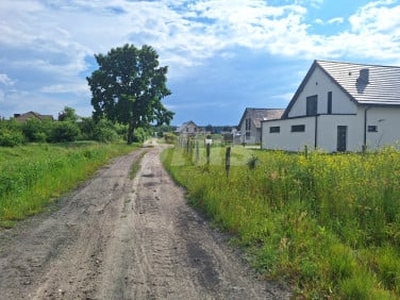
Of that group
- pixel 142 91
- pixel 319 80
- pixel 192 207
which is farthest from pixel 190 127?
pixel 192 207

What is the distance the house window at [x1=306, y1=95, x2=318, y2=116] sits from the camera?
134ft

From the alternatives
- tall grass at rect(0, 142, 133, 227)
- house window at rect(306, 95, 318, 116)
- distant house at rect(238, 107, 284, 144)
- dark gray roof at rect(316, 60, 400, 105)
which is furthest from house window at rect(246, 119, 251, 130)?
tall grass at rect(0, 142, 133, 227)

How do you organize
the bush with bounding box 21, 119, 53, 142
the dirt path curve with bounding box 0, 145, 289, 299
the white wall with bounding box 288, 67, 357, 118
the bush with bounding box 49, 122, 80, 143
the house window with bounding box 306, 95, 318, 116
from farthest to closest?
the bush with bounding box 49, 122, 80, 143, the bush with bounding box 21, 119, 53, 142, the house window with bounding box 306, 95, 318, 116, the white wall with bounding box 288, 67, 357, 118, the dirt path curve with bounding box 0, 145, 289, 299

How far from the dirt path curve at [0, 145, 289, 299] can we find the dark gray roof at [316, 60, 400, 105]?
2996 centimetres

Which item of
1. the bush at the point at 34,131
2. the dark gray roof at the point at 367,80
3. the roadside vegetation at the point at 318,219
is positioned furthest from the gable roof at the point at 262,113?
the roadside vegetation at the point at 318,219

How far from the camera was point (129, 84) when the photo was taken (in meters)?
57.3

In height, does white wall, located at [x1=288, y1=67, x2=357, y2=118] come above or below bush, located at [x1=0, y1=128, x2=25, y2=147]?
above

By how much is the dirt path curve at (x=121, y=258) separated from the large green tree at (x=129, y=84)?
4724 centimetres

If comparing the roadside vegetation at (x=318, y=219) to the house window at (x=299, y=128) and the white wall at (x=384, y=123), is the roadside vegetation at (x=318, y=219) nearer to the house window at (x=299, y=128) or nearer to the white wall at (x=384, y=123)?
the house window at (x=299, y=128)

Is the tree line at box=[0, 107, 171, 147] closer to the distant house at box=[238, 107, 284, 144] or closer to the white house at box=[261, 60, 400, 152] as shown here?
the distant house at box=[238, 107, 284, 144]

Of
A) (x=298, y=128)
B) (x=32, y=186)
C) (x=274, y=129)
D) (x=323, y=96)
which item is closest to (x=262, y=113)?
(x=274, y=129)

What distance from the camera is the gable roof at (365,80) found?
3591cm

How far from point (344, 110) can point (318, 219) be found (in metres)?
30.7

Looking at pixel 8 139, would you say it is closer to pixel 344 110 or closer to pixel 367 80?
pixel 344 110
